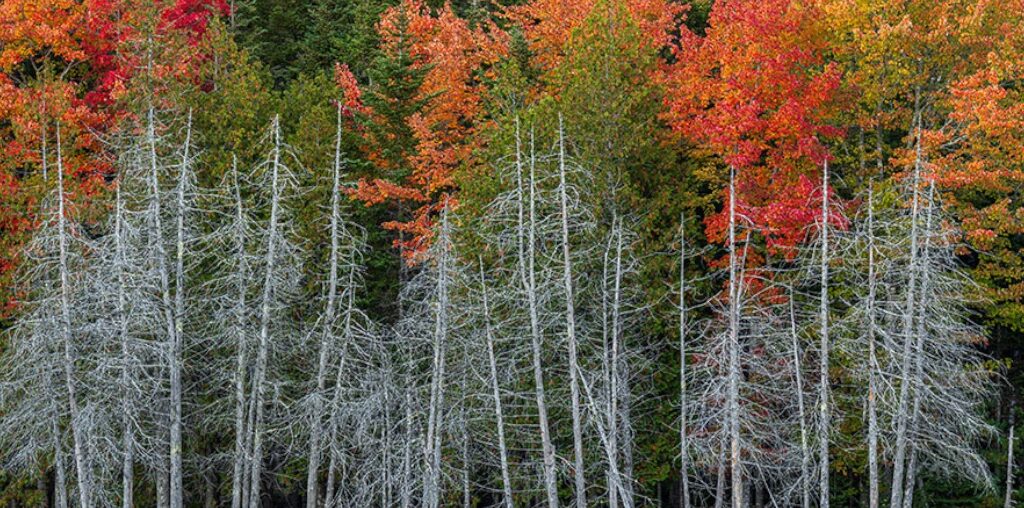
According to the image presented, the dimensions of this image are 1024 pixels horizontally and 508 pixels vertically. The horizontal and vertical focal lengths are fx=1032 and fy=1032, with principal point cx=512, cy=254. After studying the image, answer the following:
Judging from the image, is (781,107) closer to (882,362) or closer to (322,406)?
(882,362)

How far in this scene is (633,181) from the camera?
27.0 m

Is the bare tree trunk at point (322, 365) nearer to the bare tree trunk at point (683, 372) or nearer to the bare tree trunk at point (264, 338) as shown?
the bare tree trunk at point (264, 338)

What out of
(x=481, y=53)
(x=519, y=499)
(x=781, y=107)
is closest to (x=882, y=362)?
(x=781, y=107)

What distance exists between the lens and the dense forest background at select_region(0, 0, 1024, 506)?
24141mm

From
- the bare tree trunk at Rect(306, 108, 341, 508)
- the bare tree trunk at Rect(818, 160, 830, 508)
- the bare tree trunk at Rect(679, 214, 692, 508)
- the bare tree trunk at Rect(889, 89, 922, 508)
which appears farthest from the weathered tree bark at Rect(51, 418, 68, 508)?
the bare tree trunk at Rect(889, 89, 922, 508)

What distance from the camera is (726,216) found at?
2525 centimetres

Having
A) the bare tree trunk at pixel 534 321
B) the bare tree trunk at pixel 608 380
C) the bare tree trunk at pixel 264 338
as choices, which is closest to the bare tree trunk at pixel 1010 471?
the bare tree trunk at pixel 608 380

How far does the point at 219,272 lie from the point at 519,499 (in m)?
9.52

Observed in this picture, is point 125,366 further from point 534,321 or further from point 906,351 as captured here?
point 906,351

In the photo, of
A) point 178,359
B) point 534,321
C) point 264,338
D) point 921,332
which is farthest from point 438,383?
point 921,332

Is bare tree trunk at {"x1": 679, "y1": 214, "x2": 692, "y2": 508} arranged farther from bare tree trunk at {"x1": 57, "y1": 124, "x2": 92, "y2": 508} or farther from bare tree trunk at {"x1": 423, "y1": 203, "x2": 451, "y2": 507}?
bare tree trunk at {"x1": 57, "y1": 124, "x2": 92, "y2": 508}

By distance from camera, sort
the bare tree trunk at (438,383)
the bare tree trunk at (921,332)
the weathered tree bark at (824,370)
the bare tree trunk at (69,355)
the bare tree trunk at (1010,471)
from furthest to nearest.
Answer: the bare tree trunk at (1010,471)
the bare tree trunk at (438,383)
the weathered tree bark at (824,370)
the bare tree trunk at (921,332)
the bare tree trunk at (69,355)

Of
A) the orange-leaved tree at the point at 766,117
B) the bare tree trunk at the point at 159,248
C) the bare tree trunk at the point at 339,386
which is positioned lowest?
the bare tree trunk at the point at 339,386

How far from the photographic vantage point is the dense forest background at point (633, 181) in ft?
79.2
